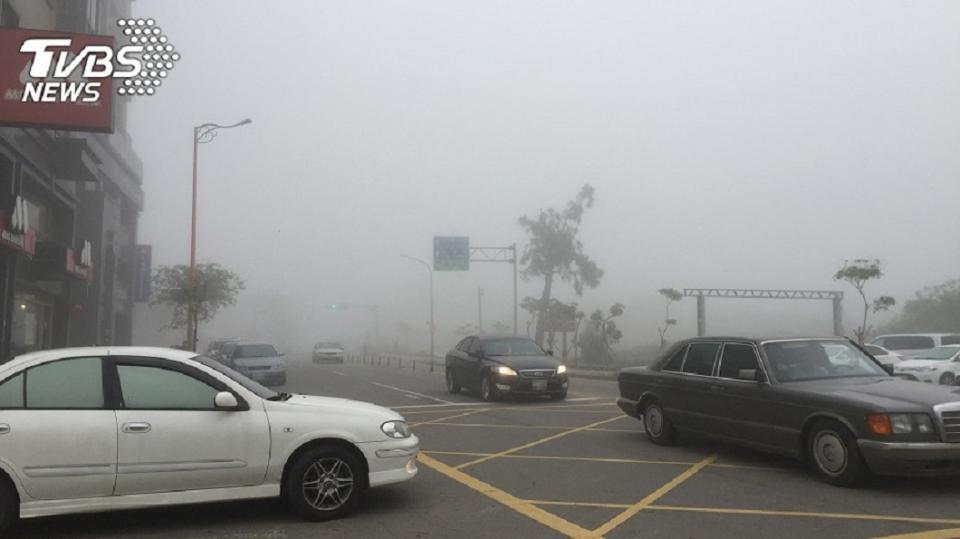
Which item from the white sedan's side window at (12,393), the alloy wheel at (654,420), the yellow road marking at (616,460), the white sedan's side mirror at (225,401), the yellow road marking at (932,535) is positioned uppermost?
the white sedan's side window at (12,393)

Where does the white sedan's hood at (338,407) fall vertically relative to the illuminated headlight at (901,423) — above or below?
above

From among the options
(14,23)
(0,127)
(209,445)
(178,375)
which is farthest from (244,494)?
(14,23)

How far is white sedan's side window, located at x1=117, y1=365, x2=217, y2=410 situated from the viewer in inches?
226

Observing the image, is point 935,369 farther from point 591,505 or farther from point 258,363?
point 258,363

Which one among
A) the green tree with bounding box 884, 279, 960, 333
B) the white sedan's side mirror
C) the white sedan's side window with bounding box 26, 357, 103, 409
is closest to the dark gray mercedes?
the white sedan's side mirror

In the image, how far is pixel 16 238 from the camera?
20.2 metres

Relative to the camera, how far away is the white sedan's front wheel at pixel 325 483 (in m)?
5.88

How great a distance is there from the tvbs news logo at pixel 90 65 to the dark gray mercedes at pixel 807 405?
63.8 feet

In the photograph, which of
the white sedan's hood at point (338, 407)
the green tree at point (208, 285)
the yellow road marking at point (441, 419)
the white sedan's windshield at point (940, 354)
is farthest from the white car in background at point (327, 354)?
the white sedan's hood at point (338, 407)

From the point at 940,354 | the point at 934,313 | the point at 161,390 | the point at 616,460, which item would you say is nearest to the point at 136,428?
the point at 161,390

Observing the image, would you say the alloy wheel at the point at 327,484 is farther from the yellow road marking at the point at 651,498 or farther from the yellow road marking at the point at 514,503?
the yellow road marking at the point at 651,498

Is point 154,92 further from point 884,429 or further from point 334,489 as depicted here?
point 884,429

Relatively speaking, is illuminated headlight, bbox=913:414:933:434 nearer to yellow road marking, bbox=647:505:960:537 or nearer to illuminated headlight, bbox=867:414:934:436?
illuminated headlight, bbox=867:414:934:436

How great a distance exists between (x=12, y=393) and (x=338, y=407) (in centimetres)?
248
